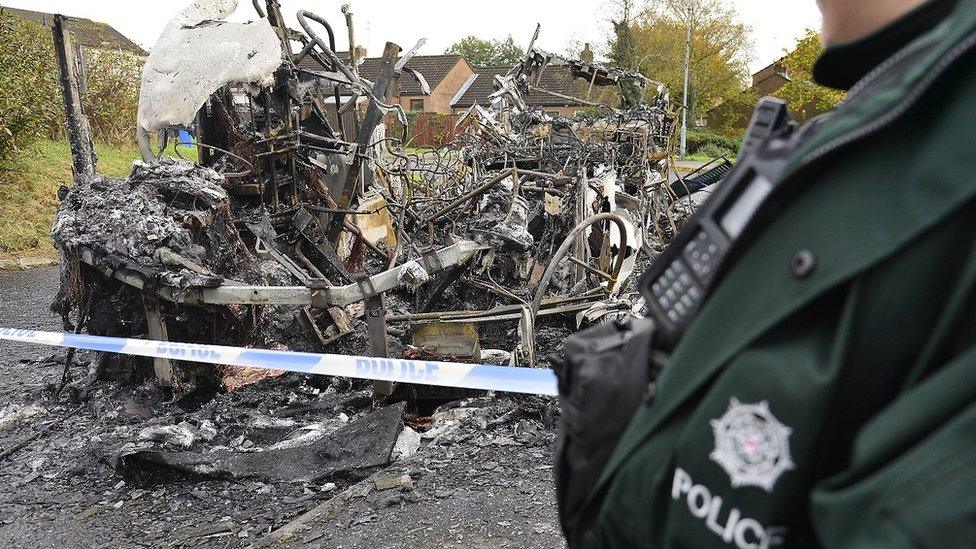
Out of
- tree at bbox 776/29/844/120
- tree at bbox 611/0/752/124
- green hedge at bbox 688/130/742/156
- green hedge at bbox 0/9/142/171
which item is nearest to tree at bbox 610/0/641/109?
tree at bbox 611/0/752/124

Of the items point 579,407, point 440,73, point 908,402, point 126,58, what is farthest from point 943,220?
point 440,73

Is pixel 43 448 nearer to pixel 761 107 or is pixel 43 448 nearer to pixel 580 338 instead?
pixel 580 338

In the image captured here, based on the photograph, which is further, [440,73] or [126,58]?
[440,73]

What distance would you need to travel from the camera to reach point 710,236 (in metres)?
0.99

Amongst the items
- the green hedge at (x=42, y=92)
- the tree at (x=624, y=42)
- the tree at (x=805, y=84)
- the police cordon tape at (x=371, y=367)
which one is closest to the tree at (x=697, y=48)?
the tree at (x=624, y=42)

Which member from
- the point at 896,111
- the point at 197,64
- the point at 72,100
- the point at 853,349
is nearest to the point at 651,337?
the point at 853,349

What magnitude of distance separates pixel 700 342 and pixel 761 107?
484 millimetres

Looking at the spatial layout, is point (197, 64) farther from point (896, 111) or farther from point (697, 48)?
point (697, 48)

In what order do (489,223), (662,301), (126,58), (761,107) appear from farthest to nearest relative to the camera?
(126,58), (489,223), (761,107), (662,301)

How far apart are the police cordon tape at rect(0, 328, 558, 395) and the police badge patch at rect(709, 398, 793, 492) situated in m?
2.36

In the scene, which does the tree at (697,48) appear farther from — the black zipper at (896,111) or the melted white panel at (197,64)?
the black zipper at (896,111)

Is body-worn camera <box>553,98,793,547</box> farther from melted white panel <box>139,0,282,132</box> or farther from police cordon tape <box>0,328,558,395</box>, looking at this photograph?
melted white panel <box>139,0,282,132</box>

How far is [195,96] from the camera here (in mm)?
5121

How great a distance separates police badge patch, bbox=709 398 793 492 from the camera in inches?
32.1
